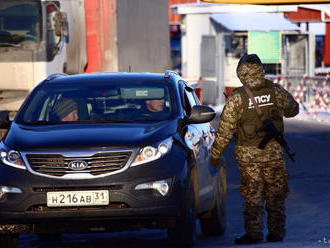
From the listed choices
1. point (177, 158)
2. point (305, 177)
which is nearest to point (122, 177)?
point (177, 158)

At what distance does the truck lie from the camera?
20.7m

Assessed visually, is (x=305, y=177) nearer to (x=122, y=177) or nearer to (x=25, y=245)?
(x=25, y=245)

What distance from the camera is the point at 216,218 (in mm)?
10828

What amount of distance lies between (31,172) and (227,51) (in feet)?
98.4

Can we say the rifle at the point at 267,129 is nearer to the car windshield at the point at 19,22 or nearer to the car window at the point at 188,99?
the car window at the point at 188,99

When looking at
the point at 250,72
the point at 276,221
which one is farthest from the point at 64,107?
the point at 276,221

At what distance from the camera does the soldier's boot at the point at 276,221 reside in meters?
10.0

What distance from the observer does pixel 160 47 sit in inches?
992

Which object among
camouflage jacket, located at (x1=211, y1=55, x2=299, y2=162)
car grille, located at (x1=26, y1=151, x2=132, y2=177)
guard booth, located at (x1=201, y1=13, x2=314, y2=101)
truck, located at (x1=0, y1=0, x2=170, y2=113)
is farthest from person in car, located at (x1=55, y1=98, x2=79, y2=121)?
guard booth, located at (x1=201, y1=13, x2=314, y2=101)

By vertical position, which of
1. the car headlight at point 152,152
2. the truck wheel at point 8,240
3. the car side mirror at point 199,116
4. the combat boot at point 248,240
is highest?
the car side mirror at point 199,116

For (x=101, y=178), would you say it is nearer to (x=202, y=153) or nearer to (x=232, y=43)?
(x=202, y=153)

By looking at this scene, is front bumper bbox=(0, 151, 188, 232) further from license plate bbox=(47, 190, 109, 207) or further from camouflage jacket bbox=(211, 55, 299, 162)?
camouflage jacket bbox=(211, 55, 299, 162)

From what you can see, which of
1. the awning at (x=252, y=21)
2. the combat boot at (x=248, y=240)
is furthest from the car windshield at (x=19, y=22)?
the awning at (x=252, y=21)

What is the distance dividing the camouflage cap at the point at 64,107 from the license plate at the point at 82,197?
1387mm
